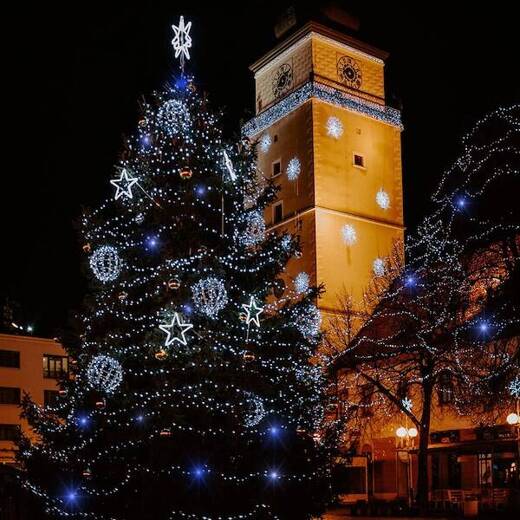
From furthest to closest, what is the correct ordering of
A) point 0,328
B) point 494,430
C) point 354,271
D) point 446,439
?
point 0,328 → point 354,271 → point 446,439 → point 494,430

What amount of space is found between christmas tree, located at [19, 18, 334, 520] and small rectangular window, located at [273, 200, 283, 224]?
29.8m

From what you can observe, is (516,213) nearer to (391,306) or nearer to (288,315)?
(288,315)

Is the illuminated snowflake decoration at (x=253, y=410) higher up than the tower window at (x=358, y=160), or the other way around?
the tower window at (x=358, y=160)

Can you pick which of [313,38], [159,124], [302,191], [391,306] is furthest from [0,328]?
[159,124]

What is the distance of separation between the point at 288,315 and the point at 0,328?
4364 centimetres

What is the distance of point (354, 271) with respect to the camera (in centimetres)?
4597

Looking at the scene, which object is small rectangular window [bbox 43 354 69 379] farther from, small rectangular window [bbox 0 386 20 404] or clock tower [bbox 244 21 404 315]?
clock tower [bbox 244 21 404 315]

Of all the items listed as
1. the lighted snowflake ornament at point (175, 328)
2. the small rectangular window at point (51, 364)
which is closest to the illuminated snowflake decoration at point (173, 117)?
the lighted snowflake ornament at point (175, 328)

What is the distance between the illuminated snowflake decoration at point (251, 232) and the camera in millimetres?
17453

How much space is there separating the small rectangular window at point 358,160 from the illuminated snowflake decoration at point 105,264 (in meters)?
32.9

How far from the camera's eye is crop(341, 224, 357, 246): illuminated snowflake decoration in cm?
4612

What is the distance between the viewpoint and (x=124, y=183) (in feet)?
55.8

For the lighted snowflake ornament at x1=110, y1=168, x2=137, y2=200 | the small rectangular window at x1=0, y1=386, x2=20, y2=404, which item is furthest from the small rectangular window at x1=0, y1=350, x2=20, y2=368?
the lighted snowflake ornament at x1=110, y1=168, x2=137, y2=200

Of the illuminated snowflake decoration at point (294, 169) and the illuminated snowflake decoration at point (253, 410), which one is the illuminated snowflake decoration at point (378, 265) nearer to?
the illuminated snowflake decoration at point (294, 169)
